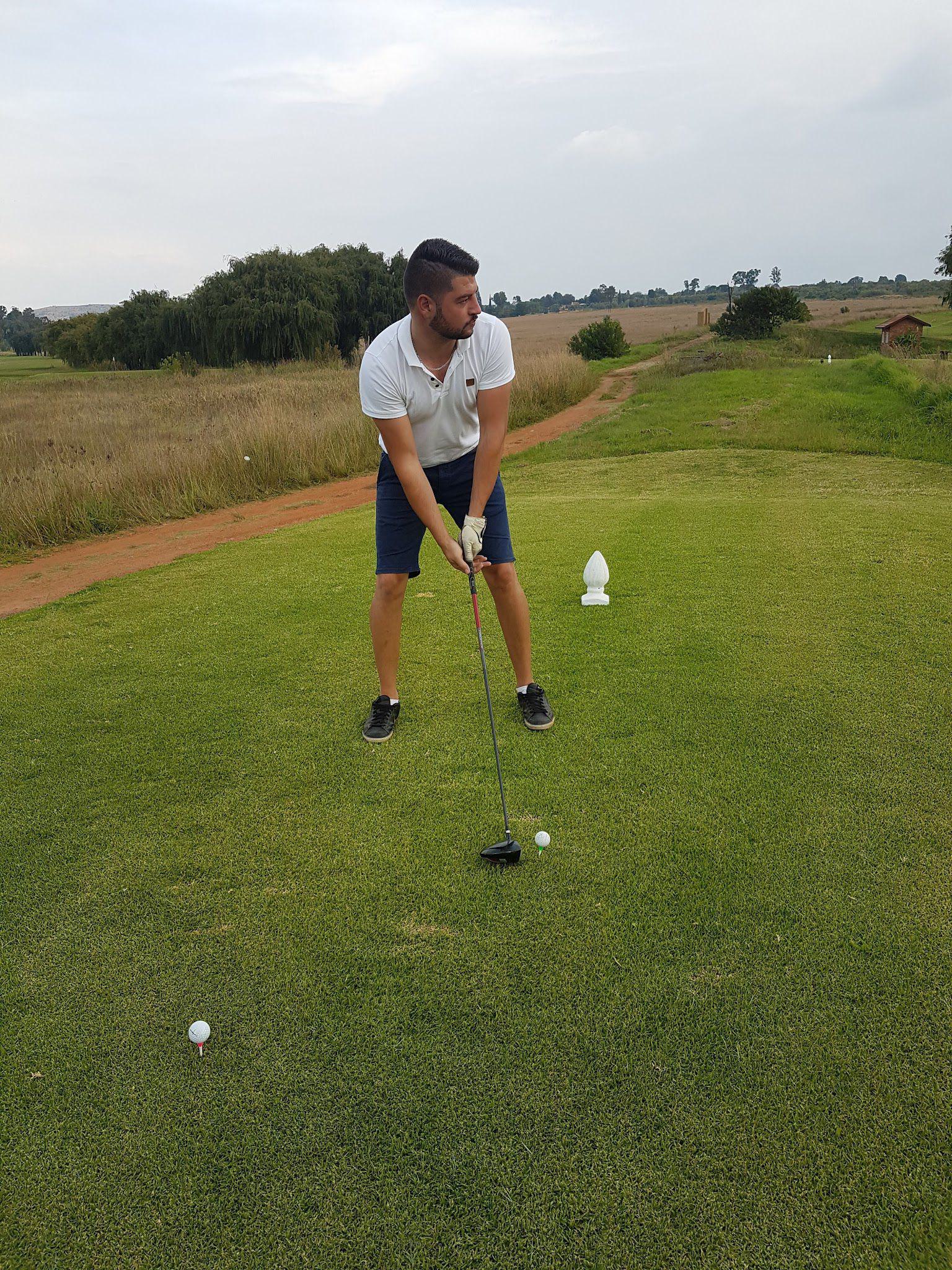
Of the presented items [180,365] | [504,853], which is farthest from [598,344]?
[504,853]

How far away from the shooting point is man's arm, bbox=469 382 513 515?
3.34 meters

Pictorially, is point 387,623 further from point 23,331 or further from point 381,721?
point 23,331

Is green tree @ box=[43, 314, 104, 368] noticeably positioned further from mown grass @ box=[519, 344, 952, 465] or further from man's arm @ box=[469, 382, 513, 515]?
man's arm @ box=[469, 382, 513, 515]

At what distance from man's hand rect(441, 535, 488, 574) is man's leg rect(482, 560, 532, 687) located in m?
0.28

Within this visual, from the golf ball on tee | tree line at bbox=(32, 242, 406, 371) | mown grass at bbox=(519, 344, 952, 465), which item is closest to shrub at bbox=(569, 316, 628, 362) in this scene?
tree line at bbox=(32, 242, 406, 371)

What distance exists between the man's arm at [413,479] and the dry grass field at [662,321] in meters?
40.6

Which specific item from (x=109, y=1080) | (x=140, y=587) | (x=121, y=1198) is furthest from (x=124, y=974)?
(x=140, y=587)

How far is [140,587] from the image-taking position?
675 centimetres

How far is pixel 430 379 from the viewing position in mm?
3248

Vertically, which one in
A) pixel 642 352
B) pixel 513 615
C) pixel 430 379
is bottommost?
pixel 513 615

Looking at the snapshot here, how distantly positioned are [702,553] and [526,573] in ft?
4.69

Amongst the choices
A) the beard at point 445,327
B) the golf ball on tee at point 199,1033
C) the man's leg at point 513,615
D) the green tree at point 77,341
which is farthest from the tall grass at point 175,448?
the green tree at point 77,341

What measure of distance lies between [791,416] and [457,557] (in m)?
13.9

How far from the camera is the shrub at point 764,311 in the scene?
40.2 m
